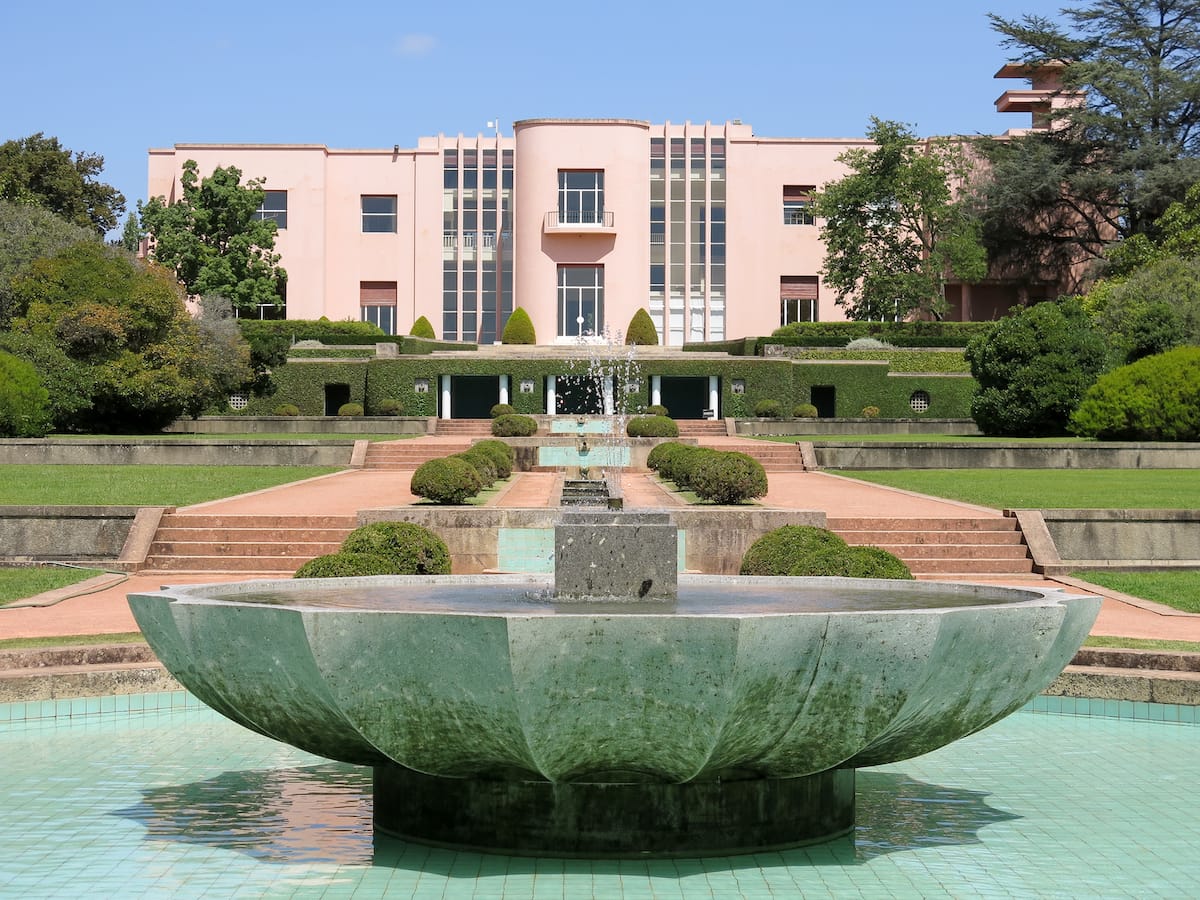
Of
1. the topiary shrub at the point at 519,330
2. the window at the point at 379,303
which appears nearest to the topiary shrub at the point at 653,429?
the topiary shrub at the point at 519,330

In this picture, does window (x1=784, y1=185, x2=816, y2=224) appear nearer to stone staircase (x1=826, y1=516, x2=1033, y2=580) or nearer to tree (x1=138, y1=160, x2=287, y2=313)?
tree (x1=138, y1=160, x2=287, y2=313)

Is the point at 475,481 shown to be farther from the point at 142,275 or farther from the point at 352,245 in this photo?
the point at 352,245

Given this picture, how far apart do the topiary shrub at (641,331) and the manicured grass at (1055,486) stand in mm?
30093

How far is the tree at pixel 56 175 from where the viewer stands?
188 feet

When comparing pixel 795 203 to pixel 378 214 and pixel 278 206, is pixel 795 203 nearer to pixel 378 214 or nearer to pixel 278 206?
pixel 378 214

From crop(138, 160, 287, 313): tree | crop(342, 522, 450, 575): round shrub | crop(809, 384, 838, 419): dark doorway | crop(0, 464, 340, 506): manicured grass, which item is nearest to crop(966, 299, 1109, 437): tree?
crop(0, 464, 340, 506): manicured grass

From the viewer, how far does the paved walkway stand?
1161 cm

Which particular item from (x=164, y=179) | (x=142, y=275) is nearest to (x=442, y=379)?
(x=142, y=275)

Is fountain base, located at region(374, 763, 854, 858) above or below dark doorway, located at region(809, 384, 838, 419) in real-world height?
below

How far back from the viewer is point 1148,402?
88.2 feet

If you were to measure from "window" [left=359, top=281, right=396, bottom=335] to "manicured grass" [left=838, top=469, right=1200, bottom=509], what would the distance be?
3778cm

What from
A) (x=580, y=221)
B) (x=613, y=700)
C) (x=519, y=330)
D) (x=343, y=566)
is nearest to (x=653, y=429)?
(x=343, y=566)

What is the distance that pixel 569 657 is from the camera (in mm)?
4848

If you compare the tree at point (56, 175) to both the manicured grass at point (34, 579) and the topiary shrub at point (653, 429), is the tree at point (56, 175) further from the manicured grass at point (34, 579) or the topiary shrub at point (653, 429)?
the manicured grass at point (34, 579)
